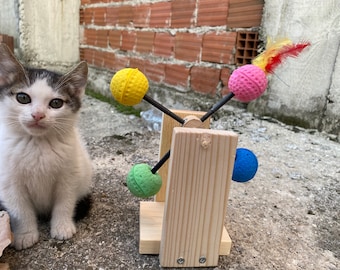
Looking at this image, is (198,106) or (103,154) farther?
(198,106)

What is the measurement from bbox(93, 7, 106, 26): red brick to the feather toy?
232 cm

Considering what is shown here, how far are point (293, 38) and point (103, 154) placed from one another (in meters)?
1.04

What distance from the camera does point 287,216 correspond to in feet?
3.60

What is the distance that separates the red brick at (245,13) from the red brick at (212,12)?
4cm

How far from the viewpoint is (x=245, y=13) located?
1699 mm

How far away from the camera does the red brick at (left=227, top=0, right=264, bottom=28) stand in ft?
5.45

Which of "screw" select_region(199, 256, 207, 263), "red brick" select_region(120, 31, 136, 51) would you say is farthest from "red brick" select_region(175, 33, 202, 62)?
"screw" select_region(199, 256, 207, 263)

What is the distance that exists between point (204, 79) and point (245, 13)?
0.43 metres

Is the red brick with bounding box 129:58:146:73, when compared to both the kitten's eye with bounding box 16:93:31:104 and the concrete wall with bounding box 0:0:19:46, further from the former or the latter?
the kitten's eye with bounding box 16:93:31:104

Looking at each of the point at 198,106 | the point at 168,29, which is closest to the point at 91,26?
the point at 168,29

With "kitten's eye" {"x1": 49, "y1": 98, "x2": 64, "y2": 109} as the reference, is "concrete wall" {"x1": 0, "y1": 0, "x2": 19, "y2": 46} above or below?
above

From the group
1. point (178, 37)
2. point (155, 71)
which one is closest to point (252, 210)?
point (178, 37)

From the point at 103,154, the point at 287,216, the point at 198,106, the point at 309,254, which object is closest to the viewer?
the point at 309,254

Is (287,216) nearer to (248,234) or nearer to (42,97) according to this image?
(248,234)
